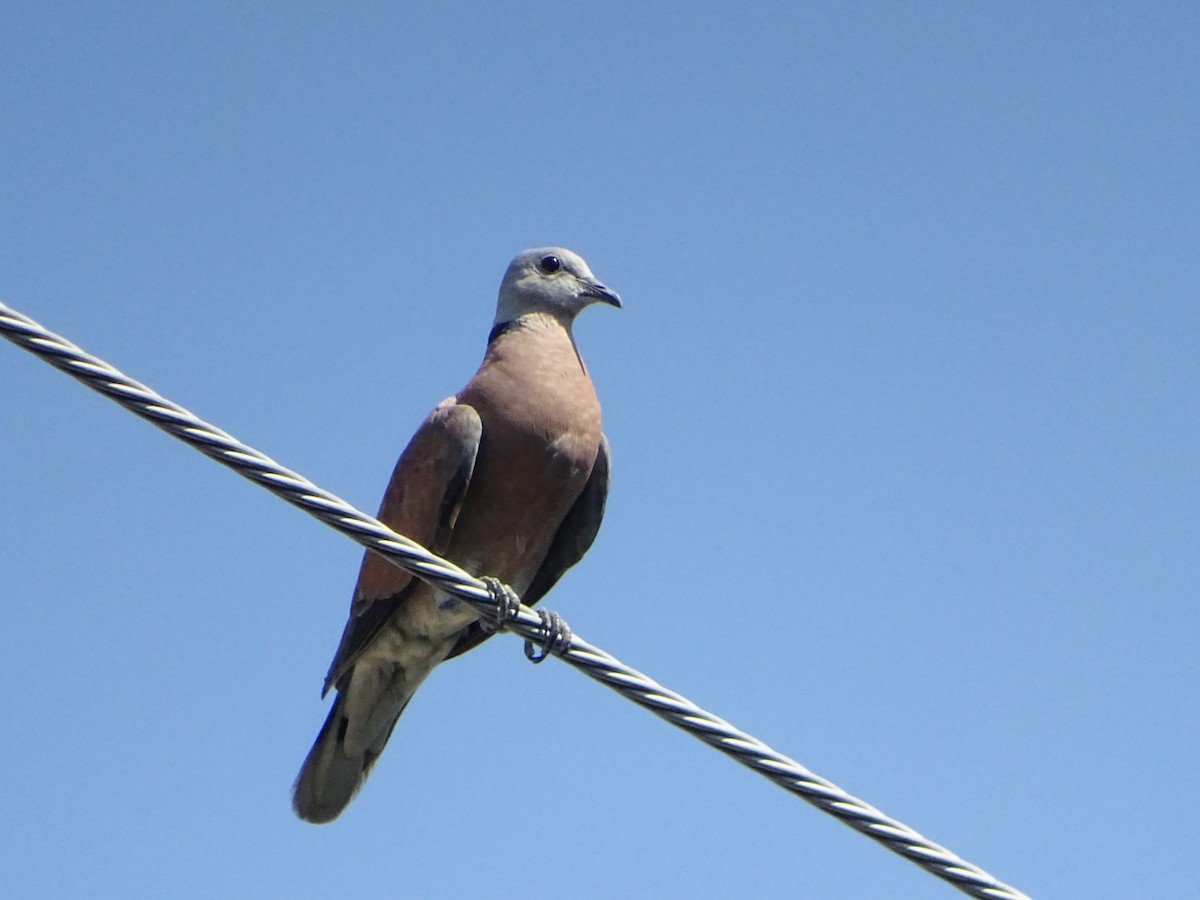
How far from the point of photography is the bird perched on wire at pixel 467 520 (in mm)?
5598

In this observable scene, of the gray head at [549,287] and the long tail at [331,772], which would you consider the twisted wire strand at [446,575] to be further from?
the gray head at [549,287]

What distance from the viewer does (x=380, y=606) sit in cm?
567

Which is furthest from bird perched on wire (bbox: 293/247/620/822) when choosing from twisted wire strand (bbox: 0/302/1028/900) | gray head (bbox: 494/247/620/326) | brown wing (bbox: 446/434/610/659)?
twisted wire strand (bbox: 0/302/1028/900)

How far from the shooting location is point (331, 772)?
5.96 m

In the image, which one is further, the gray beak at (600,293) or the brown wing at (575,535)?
the gray beak at (600,293)

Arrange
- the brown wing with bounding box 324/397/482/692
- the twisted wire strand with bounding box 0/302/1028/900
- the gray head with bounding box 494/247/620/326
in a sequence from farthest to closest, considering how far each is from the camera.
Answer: the gray head with bounding box 494/247/620/326 < the brown wing with bounding box 324/397/482/692 < the twisted wire strand with bounding box 0/302/1028/900

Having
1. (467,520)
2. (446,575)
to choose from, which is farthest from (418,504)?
(446,575)

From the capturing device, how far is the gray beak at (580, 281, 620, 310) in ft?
21.7

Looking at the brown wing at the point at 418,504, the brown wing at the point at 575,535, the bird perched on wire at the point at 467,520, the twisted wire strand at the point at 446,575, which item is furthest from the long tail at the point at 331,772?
the twisted wire strand at the point at 446,575

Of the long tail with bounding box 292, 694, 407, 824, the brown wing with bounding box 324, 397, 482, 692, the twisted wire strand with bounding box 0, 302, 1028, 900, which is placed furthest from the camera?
the long tail with bounding box 292, 694, 407, 824

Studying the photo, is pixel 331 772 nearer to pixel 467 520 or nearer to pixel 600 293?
pixel 467 520

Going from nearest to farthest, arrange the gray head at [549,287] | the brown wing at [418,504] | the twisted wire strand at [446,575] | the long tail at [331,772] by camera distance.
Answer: the twisted wire strand at [446,575], the brown wing at [418,504], the long tail at [331,772], the gray head at [549,287]

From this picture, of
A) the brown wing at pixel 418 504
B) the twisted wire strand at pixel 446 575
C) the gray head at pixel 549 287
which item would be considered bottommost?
the twisted wire strand at pixel 446 575

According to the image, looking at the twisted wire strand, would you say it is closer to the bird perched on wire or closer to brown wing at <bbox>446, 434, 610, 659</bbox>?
the bird perched on wire
